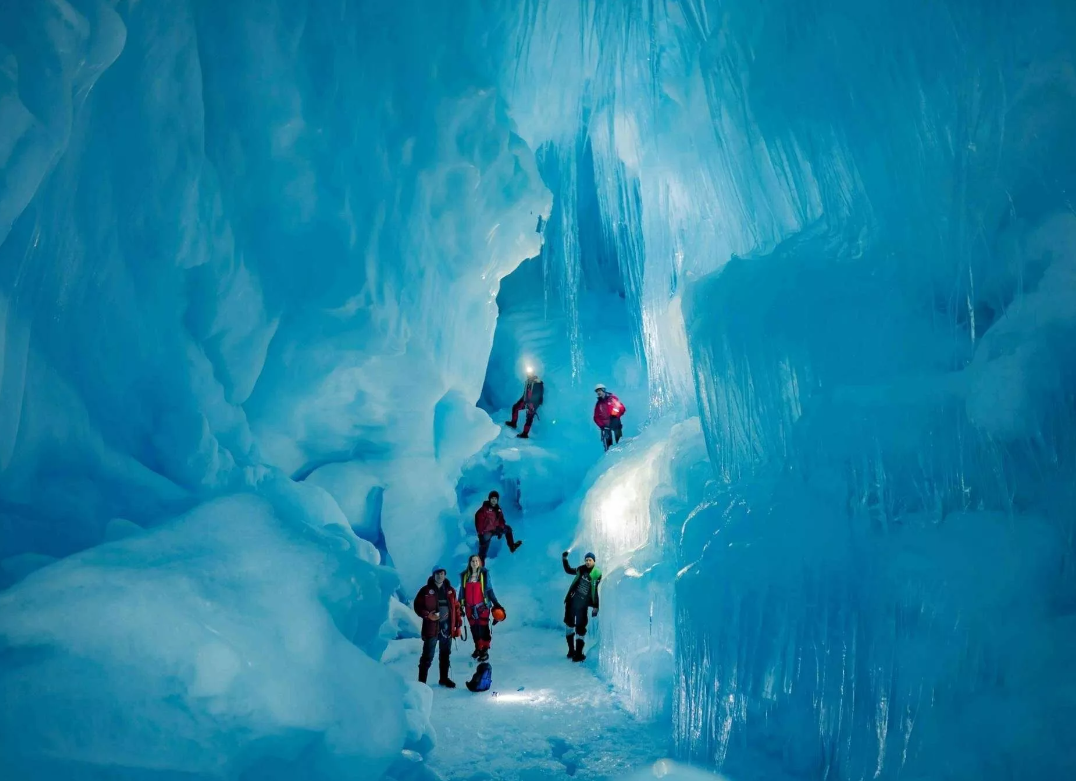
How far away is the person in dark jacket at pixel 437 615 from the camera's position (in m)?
6.78

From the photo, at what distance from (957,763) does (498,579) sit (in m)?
8.44

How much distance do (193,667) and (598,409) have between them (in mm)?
10277

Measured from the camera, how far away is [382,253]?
7.33 metres

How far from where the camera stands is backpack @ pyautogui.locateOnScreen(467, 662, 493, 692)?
686cm

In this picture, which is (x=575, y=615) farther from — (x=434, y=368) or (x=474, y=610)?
(x=434, y=368)

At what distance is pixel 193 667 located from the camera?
3225 millimetres

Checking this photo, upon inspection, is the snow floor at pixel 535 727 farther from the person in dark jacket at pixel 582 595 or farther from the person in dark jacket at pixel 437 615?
the person in dark jacket at pixel 582 595

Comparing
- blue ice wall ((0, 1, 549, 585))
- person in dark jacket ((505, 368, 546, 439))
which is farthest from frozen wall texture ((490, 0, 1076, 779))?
person in dark jacket ((505, 368, 546, 439))

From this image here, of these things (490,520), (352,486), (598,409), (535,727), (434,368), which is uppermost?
(598,409)

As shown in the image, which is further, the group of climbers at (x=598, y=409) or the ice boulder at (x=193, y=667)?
the group of climbers at (x=598, y=409)

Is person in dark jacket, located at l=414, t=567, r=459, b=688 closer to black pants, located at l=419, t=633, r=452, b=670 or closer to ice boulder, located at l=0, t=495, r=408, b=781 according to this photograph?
black pants, located at l=419, t=633, r=452, b=670

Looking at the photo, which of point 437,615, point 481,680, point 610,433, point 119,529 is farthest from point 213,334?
point 610,433

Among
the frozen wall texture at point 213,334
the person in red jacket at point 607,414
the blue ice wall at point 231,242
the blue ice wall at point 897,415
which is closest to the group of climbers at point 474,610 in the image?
the frozen wall texture at point 213,334

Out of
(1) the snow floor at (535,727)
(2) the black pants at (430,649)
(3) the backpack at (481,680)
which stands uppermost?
(2) the black pants at (430,649)
